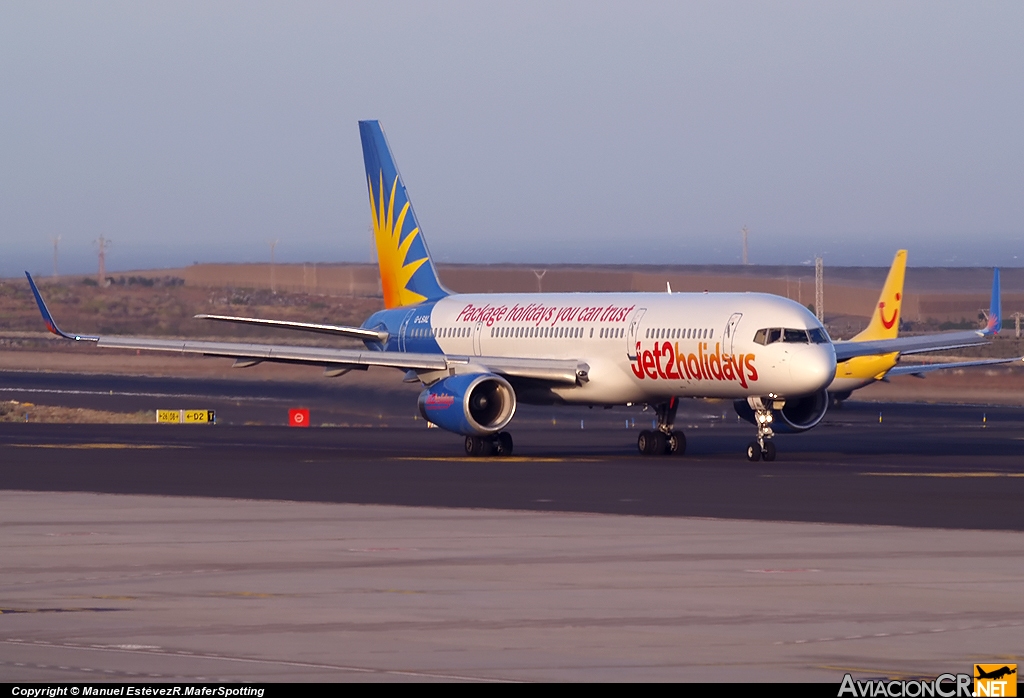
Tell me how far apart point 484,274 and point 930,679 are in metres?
142

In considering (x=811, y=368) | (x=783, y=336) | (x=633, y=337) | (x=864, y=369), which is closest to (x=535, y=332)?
(x=633, y=337)

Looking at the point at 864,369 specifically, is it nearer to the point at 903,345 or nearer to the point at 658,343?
the point at 903,345

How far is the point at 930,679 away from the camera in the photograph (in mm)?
11375

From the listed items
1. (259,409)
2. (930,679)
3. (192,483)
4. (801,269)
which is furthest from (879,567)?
(801,269)

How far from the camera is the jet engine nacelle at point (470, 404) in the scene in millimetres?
37281

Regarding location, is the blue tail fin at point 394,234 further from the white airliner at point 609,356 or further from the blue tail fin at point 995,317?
the blue tail fin at point 995,317

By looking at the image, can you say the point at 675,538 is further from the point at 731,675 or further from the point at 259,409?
the point at 259,409

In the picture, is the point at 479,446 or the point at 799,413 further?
the point at 799,413

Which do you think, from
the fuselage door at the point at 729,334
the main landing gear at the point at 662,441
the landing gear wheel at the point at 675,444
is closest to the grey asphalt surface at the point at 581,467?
the landing gear wheel at the point at 675,444

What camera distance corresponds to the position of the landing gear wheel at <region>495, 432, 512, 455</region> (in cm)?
3869

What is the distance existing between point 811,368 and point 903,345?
677 centimetres

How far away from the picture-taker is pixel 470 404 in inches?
1480

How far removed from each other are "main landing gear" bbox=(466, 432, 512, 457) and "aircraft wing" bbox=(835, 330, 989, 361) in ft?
26.4

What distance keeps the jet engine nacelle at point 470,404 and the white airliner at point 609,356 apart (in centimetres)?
3
